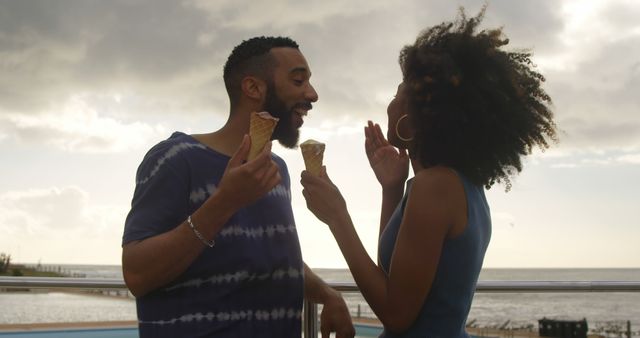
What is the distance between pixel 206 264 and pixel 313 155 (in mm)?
429

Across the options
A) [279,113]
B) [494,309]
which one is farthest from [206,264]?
[494,309]

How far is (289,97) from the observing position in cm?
195

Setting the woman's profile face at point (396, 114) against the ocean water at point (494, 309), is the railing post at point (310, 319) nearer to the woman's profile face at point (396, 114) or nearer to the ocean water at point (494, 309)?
the woman's profile face at point (396, 114)

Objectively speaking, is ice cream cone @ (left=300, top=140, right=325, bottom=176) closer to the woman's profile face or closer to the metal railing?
the woman's profile face

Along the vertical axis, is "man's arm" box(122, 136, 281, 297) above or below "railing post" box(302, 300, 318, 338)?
above

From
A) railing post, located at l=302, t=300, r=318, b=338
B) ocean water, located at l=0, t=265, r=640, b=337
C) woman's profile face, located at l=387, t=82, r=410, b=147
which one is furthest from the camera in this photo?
ocean water, located at l=0, t=265, r=640, b=337

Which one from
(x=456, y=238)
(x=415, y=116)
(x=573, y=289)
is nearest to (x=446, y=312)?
(x=456, y=238)

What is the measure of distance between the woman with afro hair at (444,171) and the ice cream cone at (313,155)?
0.23 ft

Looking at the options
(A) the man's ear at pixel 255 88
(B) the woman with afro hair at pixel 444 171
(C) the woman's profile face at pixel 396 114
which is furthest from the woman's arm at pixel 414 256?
(A) the man's ear at pixel 255 88

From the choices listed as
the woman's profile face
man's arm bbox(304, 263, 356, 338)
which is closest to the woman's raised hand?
the woman's profile face

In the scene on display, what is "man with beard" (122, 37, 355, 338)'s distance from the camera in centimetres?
154

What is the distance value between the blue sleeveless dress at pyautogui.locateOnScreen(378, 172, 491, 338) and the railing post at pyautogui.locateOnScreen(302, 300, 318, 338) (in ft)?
1.96

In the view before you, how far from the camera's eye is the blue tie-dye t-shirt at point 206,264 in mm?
1657

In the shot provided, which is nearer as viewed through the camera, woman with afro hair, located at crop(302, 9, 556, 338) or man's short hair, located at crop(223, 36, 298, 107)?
woman with afro hair, located at crop(302, 9, 556, 338)
